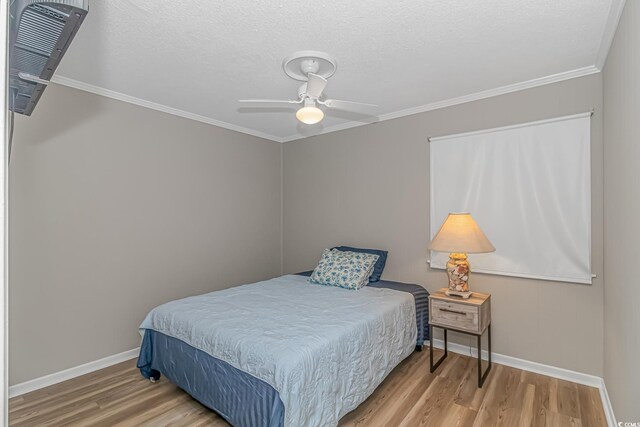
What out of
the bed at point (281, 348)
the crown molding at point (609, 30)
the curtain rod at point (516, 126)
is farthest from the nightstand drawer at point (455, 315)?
the crown molding at point (609, 30)

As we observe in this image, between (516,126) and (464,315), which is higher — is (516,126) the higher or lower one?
the higher one

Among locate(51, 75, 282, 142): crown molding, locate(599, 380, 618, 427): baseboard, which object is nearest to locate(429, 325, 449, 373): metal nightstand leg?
locate(599, 380, 618, 427): baseboard

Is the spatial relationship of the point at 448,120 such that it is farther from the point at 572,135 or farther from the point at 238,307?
the point at 238,307

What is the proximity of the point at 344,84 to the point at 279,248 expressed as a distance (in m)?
2.60

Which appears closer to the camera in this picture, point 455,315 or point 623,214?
point 623,214

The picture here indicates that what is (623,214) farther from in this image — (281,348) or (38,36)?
(38,36)

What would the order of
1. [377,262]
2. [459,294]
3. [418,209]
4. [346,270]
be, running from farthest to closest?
[377,262]
[418,209]
[346,270]
[459,294]

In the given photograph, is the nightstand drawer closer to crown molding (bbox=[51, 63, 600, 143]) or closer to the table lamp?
the table lamp

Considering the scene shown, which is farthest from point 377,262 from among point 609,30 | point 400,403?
point 609,30

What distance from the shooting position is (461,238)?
2.66m

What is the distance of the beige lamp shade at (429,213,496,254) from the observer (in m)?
2.61

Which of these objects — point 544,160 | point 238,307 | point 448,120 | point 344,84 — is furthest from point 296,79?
point 544,160

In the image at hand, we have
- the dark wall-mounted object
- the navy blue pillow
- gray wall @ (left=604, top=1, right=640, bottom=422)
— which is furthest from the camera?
the navy blue pillow

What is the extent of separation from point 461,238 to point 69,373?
344 cm
